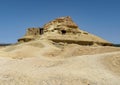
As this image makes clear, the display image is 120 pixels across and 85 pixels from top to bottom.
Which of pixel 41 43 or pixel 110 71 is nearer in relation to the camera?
pixel 110 71

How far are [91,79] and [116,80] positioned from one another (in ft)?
5.43

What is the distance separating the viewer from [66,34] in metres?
59.3

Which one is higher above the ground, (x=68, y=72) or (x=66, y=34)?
(x=66, y=34)

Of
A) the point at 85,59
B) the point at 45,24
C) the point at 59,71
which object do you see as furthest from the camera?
the point at 45,24

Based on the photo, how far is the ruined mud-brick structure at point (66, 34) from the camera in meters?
56.3

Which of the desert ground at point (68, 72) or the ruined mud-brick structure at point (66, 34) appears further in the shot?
the ruined mud-brick structure at point (66, 34)

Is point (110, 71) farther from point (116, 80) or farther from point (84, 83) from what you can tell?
point (84, 83)

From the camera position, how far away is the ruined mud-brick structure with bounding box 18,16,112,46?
56.3 metres

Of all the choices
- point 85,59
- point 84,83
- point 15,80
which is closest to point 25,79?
point 15,80

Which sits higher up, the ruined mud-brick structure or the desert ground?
the ruined mud-brick structure

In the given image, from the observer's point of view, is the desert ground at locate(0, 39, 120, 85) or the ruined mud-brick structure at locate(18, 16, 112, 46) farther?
the ruined mud-brick structure at locate(18, 16, 112, 46)

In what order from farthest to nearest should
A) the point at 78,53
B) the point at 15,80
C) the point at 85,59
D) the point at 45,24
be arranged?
the point at 45,24 < the point at 78,53 < the point at 85,59 < the point at 15,80

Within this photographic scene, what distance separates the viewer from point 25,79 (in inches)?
591

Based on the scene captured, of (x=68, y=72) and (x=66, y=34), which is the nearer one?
(x=68, y=72)
